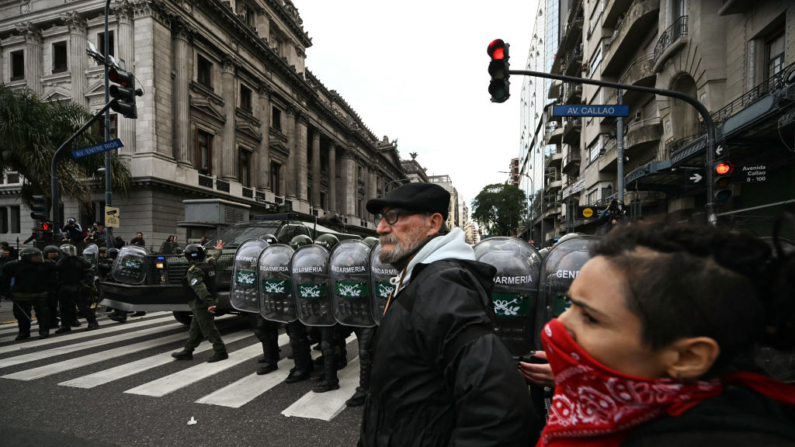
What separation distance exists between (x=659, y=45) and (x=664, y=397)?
20.7 metres

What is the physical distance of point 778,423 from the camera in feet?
2.37

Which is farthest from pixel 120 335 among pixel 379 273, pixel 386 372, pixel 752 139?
pixel 752 139

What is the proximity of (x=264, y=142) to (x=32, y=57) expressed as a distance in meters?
14.2

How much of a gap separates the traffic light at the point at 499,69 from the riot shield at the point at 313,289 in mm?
5025

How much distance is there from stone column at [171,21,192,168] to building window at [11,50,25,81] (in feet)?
38.4

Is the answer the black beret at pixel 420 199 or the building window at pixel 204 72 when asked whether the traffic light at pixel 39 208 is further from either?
the building window at pixel 204 72

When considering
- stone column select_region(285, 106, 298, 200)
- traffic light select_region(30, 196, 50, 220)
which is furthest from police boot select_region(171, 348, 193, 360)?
stone column select_region(285, 106, 298, 200)

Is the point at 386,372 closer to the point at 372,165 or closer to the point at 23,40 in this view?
the point at 23,40

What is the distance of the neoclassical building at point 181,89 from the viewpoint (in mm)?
20250

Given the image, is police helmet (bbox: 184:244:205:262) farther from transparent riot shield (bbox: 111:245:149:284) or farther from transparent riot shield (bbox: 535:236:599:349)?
transparent riot shield (bbox: 535:236:599:349)

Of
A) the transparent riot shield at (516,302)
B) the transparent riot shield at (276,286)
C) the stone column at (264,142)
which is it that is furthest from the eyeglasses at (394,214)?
the stone column at (264,142)

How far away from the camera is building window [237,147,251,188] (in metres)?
28.9

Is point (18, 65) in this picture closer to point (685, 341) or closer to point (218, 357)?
point (218, 357)

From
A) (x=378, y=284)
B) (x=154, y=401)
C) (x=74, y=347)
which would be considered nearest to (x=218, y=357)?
(x=154, y=401)
